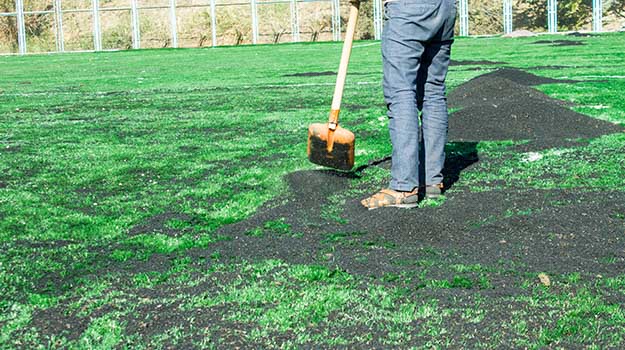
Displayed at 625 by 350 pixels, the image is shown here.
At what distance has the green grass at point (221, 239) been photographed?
283 centimetres

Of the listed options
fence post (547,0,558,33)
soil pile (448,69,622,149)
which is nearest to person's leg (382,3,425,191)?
soil pile (448,69,622,149)

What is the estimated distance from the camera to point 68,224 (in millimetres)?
4355

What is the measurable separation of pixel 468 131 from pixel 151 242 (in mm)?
3710

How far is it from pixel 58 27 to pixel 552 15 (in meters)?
23.0

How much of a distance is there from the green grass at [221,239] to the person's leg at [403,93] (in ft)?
0.81

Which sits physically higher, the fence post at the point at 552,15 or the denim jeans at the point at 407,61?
the fence post at the point at 552,15

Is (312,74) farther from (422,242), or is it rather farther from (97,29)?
(97,29)

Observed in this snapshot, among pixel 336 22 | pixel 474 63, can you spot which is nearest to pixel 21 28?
pixel 336 22

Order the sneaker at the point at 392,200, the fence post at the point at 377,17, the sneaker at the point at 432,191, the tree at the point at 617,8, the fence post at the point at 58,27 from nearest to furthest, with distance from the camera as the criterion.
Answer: the sneaker at the point at 392,200, the sneaker at the point at 432,191, the tree at the point at 617,8, the fence post at the point at 377,17, the fence post at the point at 58,27

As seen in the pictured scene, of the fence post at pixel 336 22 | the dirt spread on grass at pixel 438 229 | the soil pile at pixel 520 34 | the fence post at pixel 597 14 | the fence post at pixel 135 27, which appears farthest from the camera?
the fence post at pixel 135 27

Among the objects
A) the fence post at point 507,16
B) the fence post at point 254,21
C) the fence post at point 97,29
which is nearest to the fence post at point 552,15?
the fence post at point 507,16

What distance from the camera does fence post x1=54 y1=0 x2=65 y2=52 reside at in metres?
37.1

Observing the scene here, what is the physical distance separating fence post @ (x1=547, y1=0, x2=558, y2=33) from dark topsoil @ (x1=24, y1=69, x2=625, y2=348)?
1123 inches

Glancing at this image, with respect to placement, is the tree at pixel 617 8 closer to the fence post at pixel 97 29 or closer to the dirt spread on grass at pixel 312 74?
the dirt spread on grass at pixel 312 74
